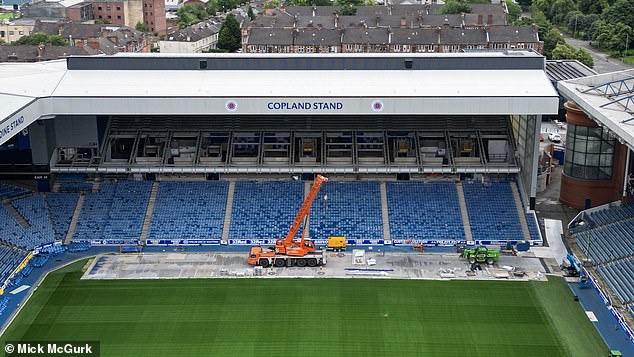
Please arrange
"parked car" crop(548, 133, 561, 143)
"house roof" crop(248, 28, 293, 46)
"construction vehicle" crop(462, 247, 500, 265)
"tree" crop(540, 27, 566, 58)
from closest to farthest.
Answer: "construction vehicle" crop(462, 247, 500, 265)
"parked car" crop(548, 133, 561, 143)
"house roof" crop(248, 28, 293, 46)
"tree" crop(540, 27, 566, 58)

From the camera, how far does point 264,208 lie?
51031 millimetres

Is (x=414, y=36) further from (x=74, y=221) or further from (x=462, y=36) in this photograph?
(x=74, y=221)

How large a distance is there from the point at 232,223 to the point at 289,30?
75629mm

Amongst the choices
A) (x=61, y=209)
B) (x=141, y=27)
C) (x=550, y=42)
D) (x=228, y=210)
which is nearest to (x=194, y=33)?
Result: (x=141, y=27)

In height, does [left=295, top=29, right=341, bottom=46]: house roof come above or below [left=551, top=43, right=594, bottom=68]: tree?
above

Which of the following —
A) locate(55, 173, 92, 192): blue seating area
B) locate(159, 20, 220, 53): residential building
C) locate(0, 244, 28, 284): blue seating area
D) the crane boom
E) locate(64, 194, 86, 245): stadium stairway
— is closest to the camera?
locate(0, 244, 28, 284): blue seating area

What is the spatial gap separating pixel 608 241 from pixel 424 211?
11972mm

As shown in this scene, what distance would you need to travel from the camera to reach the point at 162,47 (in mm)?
135875

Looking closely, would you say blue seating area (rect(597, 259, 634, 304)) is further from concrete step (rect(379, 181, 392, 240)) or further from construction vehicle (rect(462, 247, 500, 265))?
concrete step (rect(379, 181, 392, 240))

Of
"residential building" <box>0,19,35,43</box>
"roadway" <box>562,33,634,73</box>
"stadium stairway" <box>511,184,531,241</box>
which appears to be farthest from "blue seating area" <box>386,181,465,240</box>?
"residential building" <box>0,19,35,43</box>

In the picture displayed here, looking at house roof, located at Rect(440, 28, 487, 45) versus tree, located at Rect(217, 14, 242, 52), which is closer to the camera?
house roof, located at Rect(440, 28, 487, 45)

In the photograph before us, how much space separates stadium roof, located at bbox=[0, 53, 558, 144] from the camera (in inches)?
1863

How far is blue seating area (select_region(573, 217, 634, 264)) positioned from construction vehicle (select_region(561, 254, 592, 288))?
4.82 feet

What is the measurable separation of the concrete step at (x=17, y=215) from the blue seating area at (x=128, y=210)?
17.1ft
